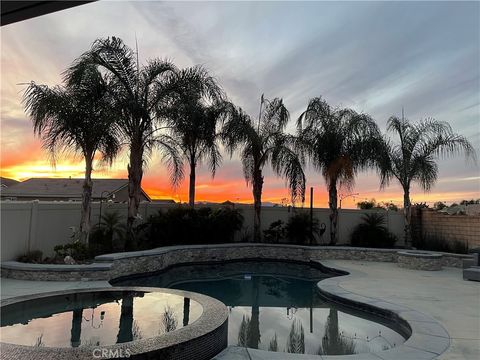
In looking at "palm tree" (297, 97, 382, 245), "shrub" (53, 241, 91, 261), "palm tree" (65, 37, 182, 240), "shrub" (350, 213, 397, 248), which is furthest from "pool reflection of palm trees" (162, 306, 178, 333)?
"shrub" (350, 213, 397, 248)

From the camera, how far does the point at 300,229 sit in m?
17.1

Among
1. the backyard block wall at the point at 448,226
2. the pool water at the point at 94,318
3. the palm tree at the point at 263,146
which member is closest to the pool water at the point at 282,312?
the pool water at the point at 94,318

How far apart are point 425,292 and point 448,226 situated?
753cm

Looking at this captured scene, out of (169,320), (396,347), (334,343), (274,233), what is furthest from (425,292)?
(274,233)

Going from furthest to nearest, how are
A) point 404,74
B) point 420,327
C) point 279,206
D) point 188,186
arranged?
point 279,206 < point 188,186 < point 404,74 < point 420,327

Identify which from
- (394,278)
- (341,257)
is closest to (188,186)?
(341,257)

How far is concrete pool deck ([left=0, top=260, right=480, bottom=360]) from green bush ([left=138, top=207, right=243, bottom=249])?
5.06 m

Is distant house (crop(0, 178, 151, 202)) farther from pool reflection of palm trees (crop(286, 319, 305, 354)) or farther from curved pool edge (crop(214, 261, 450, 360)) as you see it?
pool reflection of palm trees (crop(286, 319, 305, 354))

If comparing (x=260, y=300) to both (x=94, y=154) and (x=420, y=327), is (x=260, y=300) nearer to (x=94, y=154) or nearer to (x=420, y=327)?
(x=420, y=327)

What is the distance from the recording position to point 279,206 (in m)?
18.5

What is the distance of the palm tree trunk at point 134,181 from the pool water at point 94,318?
599 centimetres

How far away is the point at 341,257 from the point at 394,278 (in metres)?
3.94

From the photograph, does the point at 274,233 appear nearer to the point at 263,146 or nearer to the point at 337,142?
the point at 263,146

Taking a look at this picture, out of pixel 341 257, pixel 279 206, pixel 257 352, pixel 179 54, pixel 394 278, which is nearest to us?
pixel 257 352
